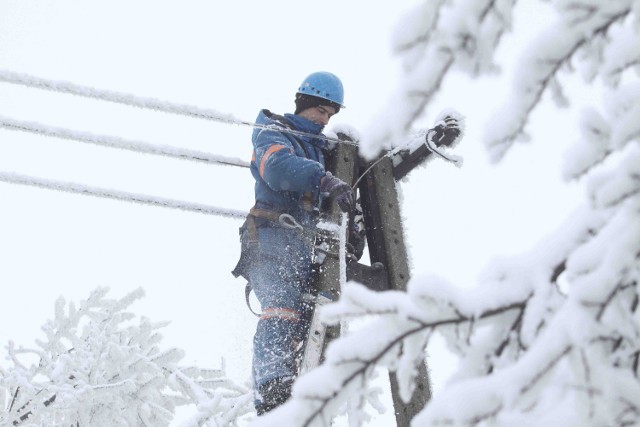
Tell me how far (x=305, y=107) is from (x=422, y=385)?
226 centimetres

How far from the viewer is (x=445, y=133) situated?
449cm

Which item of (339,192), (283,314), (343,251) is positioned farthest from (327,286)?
(339,192)

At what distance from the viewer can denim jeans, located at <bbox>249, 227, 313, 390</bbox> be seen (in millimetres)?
3600

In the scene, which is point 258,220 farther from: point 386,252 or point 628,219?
point 628,219

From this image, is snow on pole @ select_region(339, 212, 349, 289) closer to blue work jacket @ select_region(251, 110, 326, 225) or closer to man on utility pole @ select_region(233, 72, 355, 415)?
man on utility pole @ select_region(233, 72, 355, 415)

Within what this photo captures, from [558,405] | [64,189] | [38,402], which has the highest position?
[64,189]

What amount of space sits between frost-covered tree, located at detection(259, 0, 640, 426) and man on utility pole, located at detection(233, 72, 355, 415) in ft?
7.95

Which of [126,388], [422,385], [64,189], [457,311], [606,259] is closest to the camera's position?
[606,259]

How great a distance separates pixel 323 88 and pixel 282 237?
1312mm

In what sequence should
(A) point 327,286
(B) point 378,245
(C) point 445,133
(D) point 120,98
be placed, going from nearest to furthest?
(A) point 327,286 → (B) point 378,245 → (C) point 445,133 → (D) point 120,98

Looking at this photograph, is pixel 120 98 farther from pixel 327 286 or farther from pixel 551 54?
pixel 551 54

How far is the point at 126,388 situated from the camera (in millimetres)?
5785

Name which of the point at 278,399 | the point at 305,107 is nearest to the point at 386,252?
the point at 278,399

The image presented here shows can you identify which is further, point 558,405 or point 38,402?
point 38,402
